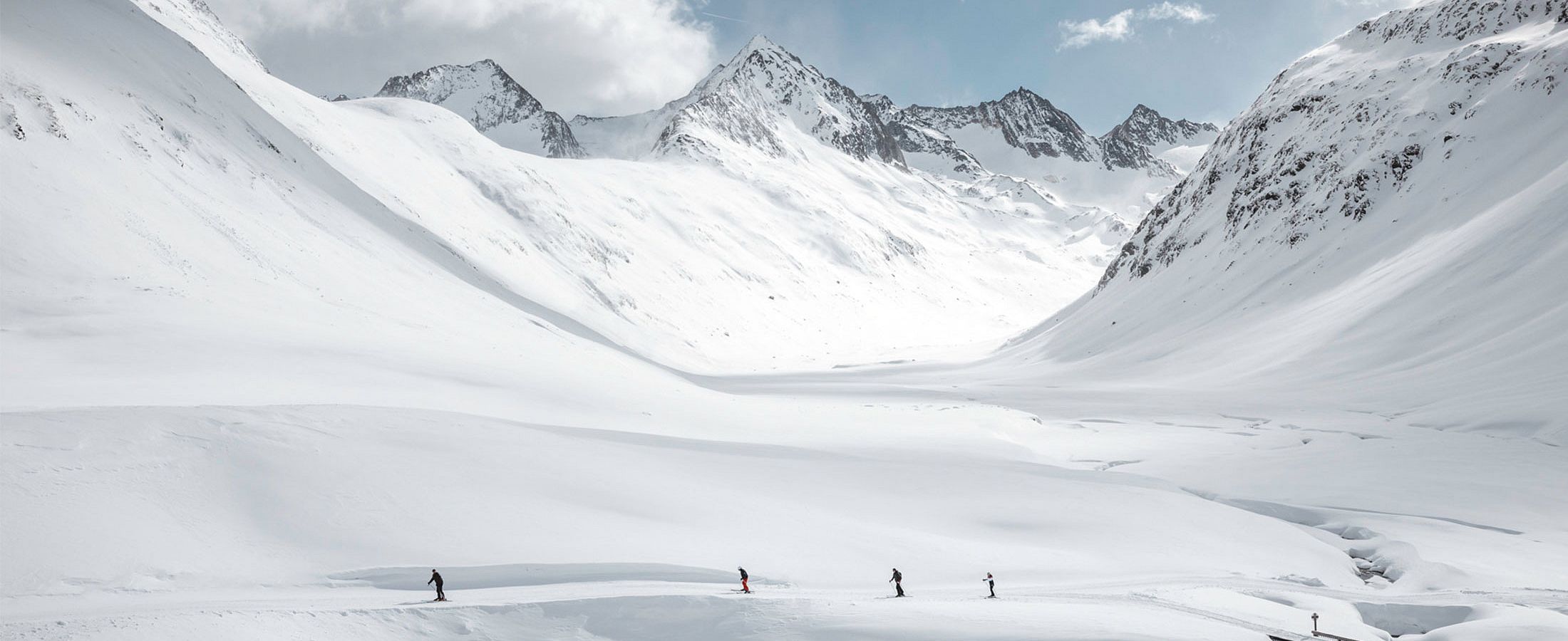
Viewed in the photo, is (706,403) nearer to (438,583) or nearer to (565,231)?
(438,583)

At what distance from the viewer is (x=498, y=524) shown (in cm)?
1731

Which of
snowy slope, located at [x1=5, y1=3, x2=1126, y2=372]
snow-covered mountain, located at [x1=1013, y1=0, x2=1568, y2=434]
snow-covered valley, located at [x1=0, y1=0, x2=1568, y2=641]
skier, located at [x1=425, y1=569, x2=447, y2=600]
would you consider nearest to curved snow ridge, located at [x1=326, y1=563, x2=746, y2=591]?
snow-covered valley, located at [x1=0, y1=0, x2=1568, y2=641]

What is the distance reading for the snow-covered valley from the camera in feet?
49.2

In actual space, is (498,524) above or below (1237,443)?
below

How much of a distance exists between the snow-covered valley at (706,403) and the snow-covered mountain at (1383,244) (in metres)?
0.33

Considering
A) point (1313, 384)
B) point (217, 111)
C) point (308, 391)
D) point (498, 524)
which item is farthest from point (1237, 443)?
point (217, 111)

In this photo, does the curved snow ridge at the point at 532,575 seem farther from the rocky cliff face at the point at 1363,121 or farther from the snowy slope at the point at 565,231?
the rocky cliff face at the point at 1363,121

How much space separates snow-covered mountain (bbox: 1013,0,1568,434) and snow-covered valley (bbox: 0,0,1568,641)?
33 centimetres

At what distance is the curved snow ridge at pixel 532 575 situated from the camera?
14.8 metres

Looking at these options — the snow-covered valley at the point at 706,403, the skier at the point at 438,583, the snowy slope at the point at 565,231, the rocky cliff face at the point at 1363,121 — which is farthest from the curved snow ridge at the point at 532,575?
the rocky cliff face at the point at 1363,121

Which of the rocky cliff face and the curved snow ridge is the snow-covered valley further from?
the rocky cliff face

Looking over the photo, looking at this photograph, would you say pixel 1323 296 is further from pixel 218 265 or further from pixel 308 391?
pixel 218 265

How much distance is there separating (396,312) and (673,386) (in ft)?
47.5

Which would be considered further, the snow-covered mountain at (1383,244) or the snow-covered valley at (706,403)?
the snow-covered mountain at (1383,244)
